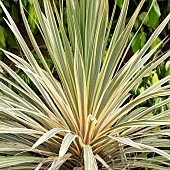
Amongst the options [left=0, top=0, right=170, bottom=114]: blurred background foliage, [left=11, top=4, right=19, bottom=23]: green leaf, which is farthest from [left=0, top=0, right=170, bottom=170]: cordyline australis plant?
[left=11, top=4, right=19, bottom=23]: green leaf

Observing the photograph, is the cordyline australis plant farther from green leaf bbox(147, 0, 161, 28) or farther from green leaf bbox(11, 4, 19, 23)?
green leaf bbox(11, 4, 19, 23)

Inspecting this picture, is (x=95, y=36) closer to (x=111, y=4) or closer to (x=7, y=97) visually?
(x=7, y=97)

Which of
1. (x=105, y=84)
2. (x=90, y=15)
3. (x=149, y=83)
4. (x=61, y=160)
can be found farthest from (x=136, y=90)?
(x=61, y=160)

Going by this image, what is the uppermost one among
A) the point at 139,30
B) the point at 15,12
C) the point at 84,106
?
the point at 15,12

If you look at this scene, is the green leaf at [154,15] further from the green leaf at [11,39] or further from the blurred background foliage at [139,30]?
the green leaf at [11,39]

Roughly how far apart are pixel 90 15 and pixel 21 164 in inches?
22.2

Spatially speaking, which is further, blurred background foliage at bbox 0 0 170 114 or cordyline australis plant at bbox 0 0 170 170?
blurred background foliage at bbox 0 0 170 114

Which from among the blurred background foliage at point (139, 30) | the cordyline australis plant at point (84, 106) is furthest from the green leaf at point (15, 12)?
the cordyline australis plant at point (84, 106)

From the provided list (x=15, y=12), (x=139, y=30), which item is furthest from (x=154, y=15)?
(x=15, y=12)

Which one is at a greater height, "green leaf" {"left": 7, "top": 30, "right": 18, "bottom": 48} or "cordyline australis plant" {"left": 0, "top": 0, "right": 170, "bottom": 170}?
"green leaf" {"left": 7, "top": 30, "right": 18, "bottom": 48}

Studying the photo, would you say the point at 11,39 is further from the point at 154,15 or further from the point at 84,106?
the point at 84,106

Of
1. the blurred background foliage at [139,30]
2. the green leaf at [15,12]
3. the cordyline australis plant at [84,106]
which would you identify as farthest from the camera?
the green leaf at [15,12]

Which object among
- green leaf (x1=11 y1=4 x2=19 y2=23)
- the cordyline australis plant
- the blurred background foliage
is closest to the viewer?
the cordyline australis plant

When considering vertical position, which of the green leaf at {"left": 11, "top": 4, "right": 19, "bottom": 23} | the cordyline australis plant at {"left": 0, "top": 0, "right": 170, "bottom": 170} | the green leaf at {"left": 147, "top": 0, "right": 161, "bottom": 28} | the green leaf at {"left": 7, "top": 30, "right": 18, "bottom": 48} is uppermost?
the green leaf at {"left": 11, "top": 4, "right": 19, "bottom": 23}
